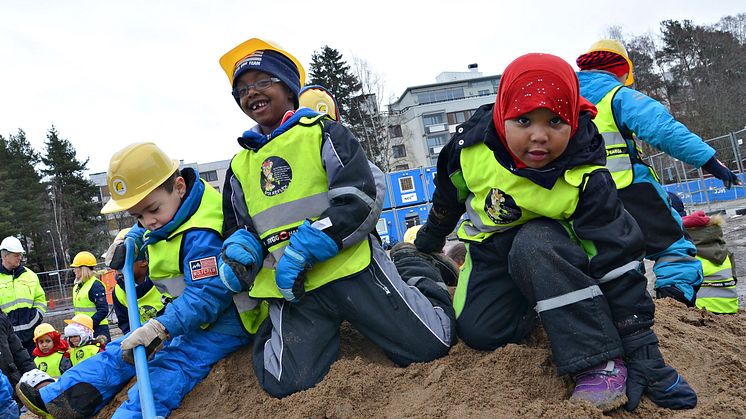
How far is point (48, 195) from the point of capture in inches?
1770

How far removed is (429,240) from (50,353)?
265 inches

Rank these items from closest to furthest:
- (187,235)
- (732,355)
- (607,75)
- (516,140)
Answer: (516,140), (732,355), (187,235), (607,75)

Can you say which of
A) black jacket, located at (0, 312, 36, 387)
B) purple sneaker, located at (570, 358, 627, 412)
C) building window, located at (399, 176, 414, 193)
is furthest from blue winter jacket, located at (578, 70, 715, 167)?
building window, located at (399, 176, 414, 193)

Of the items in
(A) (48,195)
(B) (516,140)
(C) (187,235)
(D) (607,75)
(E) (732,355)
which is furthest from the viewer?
(A) (48,195)

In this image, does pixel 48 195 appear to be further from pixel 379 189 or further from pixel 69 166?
pixel 379 189

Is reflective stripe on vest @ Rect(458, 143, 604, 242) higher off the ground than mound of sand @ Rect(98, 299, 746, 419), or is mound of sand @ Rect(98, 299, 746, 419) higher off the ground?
reflective stripe on vest @ Rect(458, 143, 604, 242)

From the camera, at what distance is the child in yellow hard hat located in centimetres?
778

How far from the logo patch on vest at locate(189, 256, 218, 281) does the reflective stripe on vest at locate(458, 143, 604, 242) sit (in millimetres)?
1273

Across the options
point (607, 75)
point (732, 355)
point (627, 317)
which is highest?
point (607, 75)

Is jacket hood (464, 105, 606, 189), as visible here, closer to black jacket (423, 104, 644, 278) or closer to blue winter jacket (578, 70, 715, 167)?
black jacket (423, 104, 644, 278)

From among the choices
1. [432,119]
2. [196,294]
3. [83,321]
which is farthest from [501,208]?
[432,119]

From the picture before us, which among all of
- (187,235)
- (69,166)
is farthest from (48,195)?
(187,235)

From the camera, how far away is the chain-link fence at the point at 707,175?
1706 centimetres

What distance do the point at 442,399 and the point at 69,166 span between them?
49854mm
